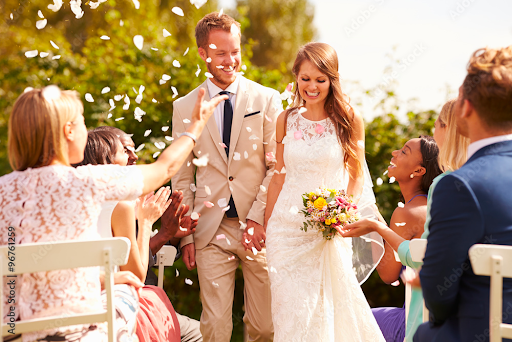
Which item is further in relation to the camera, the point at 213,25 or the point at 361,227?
→ the point at 213,25

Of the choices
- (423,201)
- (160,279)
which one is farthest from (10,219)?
(423,201)

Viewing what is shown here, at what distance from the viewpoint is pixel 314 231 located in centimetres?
330

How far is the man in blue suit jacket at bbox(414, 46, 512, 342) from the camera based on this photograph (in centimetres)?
163

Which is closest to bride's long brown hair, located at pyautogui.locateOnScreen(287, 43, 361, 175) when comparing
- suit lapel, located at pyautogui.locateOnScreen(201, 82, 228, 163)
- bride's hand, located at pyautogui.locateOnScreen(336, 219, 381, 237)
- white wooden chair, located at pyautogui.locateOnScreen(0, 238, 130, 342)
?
bride's hand, located at pyautogui.locateOnScreen(336, 219, 381, 237)

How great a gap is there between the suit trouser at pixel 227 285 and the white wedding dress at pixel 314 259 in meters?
0.35

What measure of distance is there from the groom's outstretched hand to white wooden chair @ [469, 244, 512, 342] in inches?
80.2

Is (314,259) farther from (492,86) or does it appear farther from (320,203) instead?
(492,86)

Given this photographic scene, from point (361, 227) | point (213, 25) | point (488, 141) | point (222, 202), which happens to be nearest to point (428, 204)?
point (488, 141)

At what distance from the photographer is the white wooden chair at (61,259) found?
1885 millimetres

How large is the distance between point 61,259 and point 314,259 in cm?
178

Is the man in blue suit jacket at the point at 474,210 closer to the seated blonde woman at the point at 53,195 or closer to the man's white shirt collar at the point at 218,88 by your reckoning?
the seated blonde woman at the point at 53,195

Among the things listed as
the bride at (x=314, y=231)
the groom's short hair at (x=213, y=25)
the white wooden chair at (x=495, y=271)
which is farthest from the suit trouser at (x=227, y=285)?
the white wooden chair at (x=495, y=271)

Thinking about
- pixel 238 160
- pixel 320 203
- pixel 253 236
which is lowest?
pixel 253 236

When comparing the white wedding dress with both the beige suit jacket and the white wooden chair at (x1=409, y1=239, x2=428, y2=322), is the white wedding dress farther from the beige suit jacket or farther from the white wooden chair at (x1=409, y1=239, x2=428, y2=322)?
the white wooden chair at (x1=409, y1=239, x2=428, y2=322)
